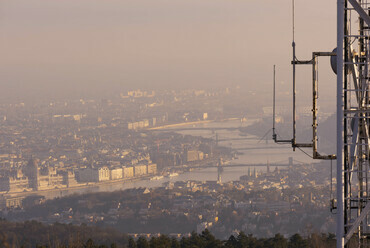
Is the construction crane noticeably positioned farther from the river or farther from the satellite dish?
the river

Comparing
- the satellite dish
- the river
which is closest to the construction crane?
the satellite dish

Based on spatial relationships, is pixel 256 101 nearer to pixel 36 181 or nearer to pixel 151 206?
pixel 36 181

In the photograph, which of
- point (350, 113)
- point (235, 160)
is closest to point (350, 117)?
point (350, 113)

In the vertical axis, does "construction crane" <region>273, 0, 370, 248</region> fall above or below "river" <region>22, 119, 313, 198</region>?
above

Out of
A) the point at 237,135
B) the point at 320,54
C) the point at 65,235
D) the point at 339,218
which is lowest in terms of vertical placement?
the point at 237,135

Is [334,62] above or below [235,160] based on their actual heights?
above

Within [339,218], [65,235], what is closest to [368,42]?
[339,218]

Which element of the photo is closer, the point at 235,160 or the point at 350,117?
the point at 350,117

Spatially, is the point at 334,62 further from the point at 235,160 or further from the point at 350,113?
the point at 235,160

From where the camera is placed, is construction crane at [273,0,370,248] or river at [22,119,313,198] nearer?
construction crane at [273,0,370,248]
